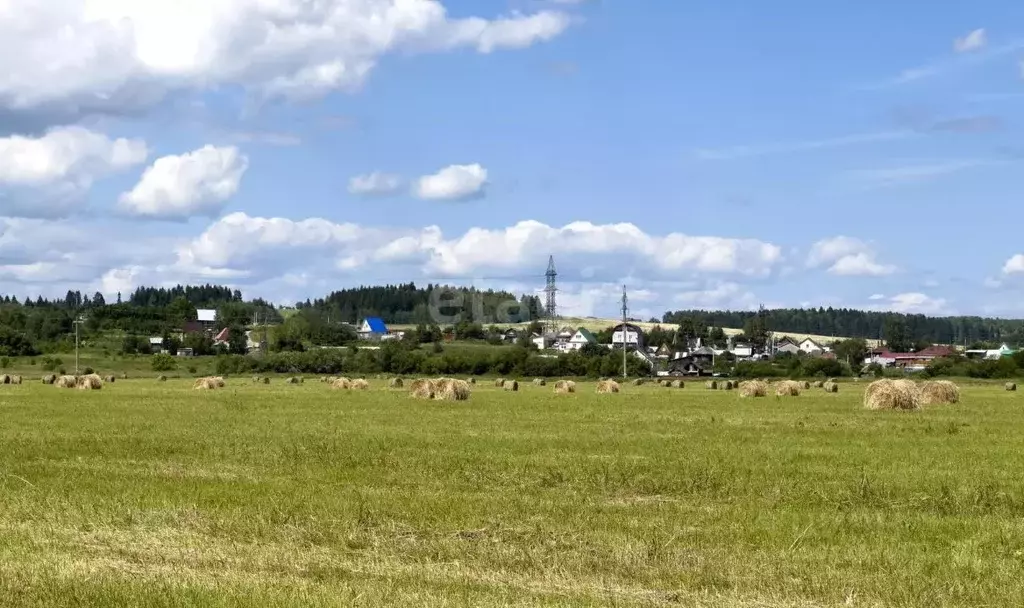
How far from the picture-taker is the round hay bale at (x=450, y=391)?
164ft

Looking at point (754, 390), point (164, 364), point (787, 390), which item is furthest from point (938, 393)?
point (164, 364)

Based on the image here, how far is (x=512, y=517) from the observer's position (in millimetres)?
15344

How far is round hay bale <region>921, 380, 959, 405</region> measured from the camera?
44.9 metres

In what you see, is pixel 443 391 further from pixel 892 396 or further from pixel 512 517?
pixel 512 517

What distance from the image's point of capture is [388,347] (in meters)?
137

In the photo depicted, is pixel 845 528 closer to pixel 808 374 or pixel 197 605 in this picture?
pixel 197 605

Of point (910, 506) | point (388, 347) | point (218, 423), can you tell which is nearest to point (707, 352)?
point (388, 347)

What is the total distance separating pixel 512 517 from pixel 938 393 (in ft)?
113

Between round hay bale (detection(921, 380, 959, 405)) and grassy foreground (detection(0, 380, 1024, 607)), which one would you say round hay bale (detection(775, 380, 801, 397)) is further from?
grassy foreground (detection(0, 380, 1024, 607))

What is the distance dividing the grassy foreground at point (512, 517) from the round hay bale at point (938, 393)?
1530 cm

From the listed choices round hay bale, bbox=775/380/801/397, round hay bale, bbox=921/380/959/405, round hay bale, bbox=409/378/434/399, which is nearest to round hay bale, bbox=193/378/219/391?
round hay bale, bbox=409/378/434/399

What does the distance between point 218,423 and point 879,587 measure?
24718 millimetres

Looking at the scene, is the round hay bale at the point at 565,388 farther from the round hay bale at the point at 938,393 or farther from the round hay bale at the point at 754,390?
the round hay bale at the point at 938,393

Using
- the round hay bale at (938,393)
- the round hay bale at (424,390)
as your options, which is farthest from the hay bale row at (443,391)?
the round hay bale at (938,393)
